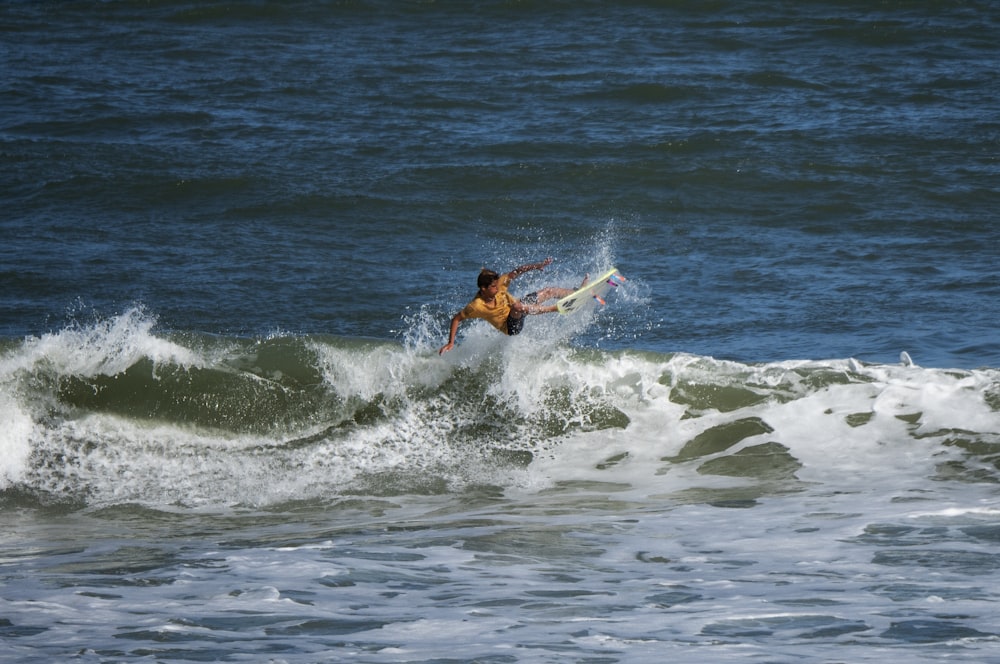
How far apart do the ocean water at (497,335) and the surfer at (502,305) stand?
0.60 m

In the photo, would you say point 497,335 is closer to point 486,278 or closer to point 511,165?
point 486,278

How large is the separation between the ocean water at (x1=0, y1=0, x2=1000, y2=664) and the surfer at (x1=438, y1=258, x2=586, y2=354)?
1.98ft

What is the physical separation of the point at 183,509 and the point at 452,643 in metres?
4.39

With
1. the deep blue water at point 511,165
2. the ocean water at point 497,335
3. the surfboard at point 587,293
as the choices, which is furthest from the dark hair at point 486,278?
the deep blue water at point 511,165

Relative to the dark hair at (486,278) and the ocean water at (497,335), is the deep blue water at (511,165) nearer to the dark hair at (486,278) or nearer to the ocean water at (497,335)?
the ocean water at (497,335)

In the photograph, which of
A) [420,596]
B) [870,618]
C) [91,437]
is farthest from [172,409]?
[870,618]

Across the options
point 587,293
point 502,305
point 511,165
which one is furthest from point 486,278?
point 511,165

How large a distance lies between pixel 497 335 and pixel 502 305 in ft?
3.32

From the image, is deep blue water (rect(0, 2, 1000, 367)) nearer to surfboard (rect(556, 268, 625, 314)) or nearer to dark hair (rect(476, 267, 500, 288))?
surfboard (rect(556, 268, 625, 314))

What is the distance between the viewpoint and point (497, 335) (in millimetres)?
12180

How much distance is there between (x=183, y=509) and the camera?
389 inches

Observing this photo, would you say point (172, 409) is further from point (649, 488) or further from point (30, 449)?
point (649, 488)

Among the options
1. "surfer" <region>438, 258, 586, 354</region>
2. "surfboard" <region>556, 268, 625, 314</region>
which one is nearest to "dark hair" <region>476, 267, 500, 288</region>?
"surfer" <region>438, 258, 586, 354</region>

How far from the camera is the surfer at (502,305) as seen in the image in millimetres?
10906
